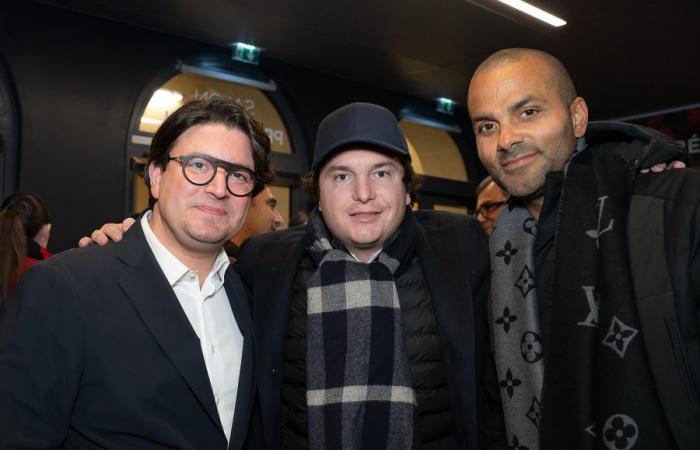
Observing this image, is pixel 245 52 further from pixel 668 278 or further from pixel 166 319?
pixel 668 278

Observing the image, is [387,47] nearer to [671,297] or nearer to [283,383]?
[283,383]

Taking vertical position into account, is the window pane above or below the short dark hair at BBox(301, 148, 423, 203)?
above

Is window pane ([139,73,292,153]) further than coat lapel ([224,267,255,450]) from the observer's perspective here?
Yes

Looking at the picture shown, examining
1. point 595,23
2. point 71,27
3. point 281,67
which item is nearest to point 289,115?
point 281,67

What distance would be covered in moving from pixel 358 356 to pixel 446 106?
6.10m

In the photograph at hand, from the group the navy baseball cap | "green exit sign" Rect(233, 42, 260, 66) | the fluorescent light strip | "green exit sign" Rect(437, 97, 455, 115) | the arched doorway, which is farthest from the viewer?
"green exit sign" Rect(437, 97, 455, 115)

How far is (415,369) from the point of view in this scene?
178 centimetres

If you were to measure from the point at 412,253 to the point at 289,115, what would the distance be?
4.48 meters

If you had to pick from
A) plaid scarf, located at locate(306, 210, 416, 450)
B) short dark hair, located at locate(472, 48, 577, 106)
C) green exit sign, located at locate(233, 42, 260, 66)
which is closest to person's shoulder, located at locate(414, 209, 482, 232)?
plaid scarf, located at locate(306, 210, 416, 450)

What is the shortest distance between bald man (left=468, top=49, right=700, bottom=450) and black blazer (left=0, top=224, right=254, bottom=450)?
0.83 meters

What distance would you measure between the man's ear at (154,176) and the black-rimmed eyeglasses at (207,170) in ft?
0.25

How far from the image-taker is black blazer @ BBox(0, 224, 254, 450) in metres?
1.30

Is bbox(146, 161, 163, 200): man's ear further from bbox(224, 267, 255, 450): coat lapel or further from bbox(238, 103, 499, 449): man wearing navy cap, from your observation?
bbox(238, 103, 499, 449): man wearing navy cap

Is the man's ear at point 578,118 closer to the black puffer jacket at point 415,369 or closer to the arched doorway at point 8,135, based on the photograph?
the black puffer jacket at point 415,369
